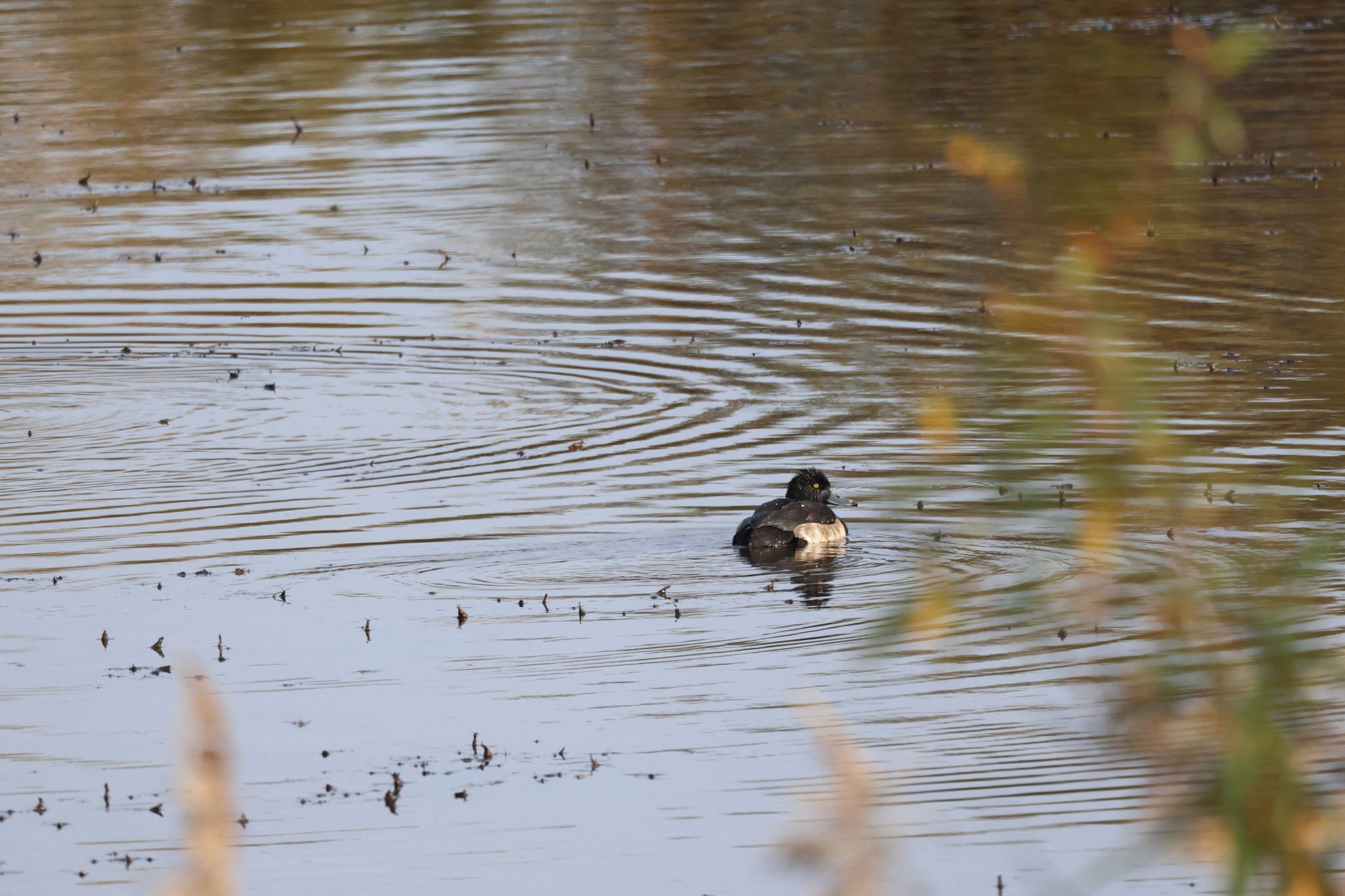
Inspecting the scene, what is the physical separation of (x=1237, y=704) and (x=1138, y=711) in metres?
0.14

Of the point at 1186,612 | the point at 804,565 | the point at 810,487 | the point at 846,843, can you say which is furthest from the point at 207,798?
the point at 810,487

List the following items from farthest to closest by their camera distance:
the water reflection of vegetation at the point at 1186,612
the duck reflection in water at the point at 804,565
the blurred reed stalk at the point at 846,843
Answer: the duck reflection in water at the point at 804,565 → the water reflection of vegetation at the point at 1186,612 → the blurred reed stalk at the point at 846,843

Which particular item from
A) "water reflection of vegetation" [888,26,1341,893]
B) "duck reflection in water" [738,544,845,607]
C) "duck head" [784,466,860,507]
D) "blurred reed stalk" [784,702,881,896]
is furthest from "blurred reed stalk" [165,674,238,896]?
"duck head" [784,466,860,507]

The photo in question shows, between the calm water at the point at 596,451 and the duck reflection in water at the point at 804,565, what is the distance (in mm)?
36

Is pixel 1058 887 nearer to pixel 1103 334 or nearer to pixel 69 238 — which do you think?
pixel 1103 334

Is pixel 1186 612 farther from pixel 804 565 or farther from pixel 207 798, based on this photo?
pixel 804 565

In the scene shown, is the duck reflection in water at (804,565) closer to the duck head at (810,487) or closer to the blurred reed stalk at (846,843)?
the duck head at (810,487)

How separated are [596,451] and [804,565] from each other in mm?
2904

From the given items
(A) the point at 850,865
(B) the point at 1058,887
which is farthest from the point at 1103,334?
(B) the point at 1058,887

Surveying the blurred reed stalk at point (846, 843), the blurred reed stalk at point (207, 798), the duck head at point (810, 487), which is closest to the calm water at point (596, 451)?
the duck head at point (810, 487)

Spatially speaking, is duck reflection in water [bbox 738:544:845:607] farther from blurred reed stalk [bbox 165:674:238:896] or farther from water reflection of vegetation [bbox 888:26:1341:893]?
blurred reed stalk [bbox 165:674:238:896]

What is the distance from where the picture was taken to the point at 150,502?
41.8 ft

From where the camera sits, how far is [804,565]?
35.8ft

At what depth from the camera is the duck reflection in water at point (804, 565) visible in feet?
34.6
